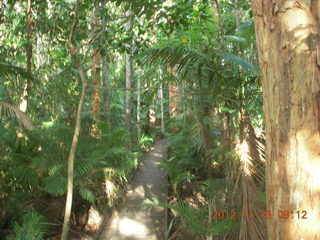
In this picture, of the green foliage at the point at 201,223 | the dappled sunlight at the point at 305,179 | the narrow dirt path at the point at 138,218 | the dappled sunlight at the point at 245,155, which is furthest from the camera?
the narrow dirt path at the point at 138,218

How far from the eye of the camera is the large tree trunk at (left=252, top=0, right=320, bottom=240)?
142cm

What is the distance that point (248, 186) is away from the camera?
10.8 ft

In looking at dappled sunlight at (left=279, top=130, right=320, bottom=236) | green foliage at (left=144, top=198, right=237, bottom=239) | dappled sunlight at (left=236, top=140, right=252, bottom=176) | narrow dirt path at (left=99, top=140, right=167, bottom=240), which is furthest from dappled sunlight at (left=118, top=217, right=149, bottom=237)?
dappled sunlight at (left=279, top=130, right=320, bottom=236)

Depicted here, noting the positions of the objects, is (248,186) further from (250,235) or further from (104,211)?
(104,211)

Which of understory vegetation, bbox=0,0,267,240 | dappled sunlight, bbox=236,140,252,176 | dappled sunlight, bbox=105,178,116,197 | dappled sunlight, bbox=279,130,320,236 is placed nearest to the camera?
dappled sunlight, bbox=279,130,320,236

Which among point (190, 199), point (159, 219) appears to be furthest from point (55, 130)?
point (190, 199)

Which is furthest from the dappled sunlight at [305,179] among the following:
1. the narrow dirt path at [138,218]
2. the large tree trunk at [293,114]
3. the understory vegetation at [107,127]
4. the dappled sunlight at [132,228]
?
the dappled sunlight at [132,228]

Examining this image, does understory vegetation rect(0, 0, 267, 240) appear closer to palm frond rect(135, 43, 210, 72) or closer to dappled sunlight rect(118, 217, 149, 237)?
palm frond rect(135, 43, 210, 72)

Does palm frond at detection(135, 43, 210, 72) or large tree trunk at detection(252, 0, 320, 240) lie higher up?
palm frond at detection(135, 43, 210, 72)

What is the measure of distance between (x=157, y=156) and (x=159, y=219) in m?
7.80

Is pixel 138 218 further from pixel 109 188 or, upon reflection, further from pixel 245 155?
pixel 245 155
